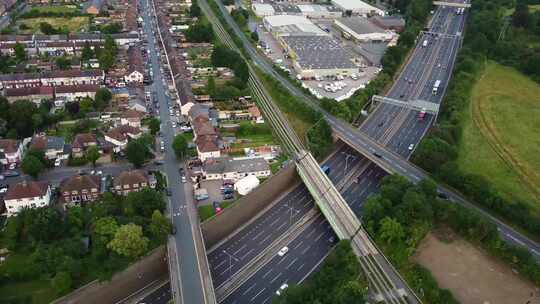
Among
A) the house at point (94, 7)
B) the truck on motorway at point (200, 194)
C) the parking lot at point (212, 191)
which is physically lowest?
the parking lot at point (212, 191)

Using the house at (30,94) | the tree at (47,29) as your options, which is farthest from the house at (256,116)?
the tree at (47,29)

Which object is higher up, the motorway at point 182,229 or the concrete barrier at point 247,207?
the motorway at point 182,229

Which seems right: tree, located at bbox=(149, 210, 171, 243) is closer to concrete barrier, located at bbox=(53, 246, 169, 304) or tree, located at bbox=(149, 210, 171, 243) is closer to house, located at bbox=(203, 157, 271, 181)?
concrete barrier, located at bbox=(53, 246, 169, 304)

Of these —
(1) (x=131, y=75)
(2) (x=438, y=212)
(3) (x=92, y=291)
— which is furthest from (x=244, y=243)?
(1) (x=131, y=75)

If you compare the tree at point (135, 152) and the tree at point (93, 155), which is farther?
the tree at point (93, 155)

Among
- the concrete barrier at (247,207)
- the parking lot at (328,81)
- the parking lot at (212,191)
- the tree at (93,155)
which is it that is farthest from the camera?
the parking lot at (328,81)

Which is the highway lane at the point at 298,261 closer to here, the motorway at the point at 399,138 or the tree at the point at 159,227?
the motorway at the point at 399,138

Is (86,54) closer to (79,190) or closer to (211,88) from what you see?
(211,88)

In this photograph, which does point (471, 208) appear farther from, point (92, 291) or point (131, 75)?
point (131, 75)
